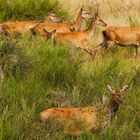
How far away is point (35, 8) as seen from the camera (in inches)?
653

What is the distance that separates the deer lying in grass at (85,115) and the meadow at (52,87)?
0.35 ft

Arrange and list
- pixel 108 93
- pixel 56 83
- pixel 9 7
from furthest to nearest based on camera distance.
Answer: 1. pixel 9 7
2. pixel 56 83
3. pixel 108 93

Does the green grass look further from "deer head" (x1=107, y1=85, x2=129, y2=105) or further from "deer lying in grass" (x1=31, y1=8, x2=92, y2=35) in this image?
"deer lying in grass" (x1=31, y1=8, x2=92, y2=35)

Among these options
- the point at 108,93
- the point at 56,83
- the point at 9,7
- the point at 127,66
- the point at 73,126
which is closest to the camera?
the point at 73,126

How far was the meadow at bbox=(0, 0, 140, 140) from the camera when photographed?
8.09 meters

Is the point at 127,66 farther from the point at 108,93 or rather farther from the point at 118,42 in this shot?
the point at 118,42

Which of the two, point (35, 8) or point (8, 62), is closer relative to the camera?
point (8, 62)

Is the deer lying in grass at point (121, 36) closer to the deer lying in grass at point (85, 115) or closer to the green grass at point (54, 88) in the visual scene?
the green grass at point (54, 88)

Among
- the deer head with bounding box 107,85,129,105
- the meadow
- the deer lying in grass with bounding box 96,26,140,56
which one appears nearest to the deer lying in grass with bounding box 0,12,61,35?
the deer lying in grass with bounding box 96,26,140,56

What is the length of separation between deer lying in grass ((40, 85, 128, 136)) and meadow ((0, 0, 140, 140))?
0.11 meters

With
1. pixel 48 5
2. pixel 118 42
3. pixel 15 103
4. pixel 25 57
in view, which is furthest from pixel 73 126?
pixel 48 5

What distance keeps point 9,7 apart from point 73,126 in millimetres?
8347

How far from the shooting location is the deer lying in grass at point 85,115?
326 inches

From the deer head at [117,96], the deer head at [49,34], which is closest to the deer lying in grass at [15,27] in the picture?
the deer head at [49,34]
